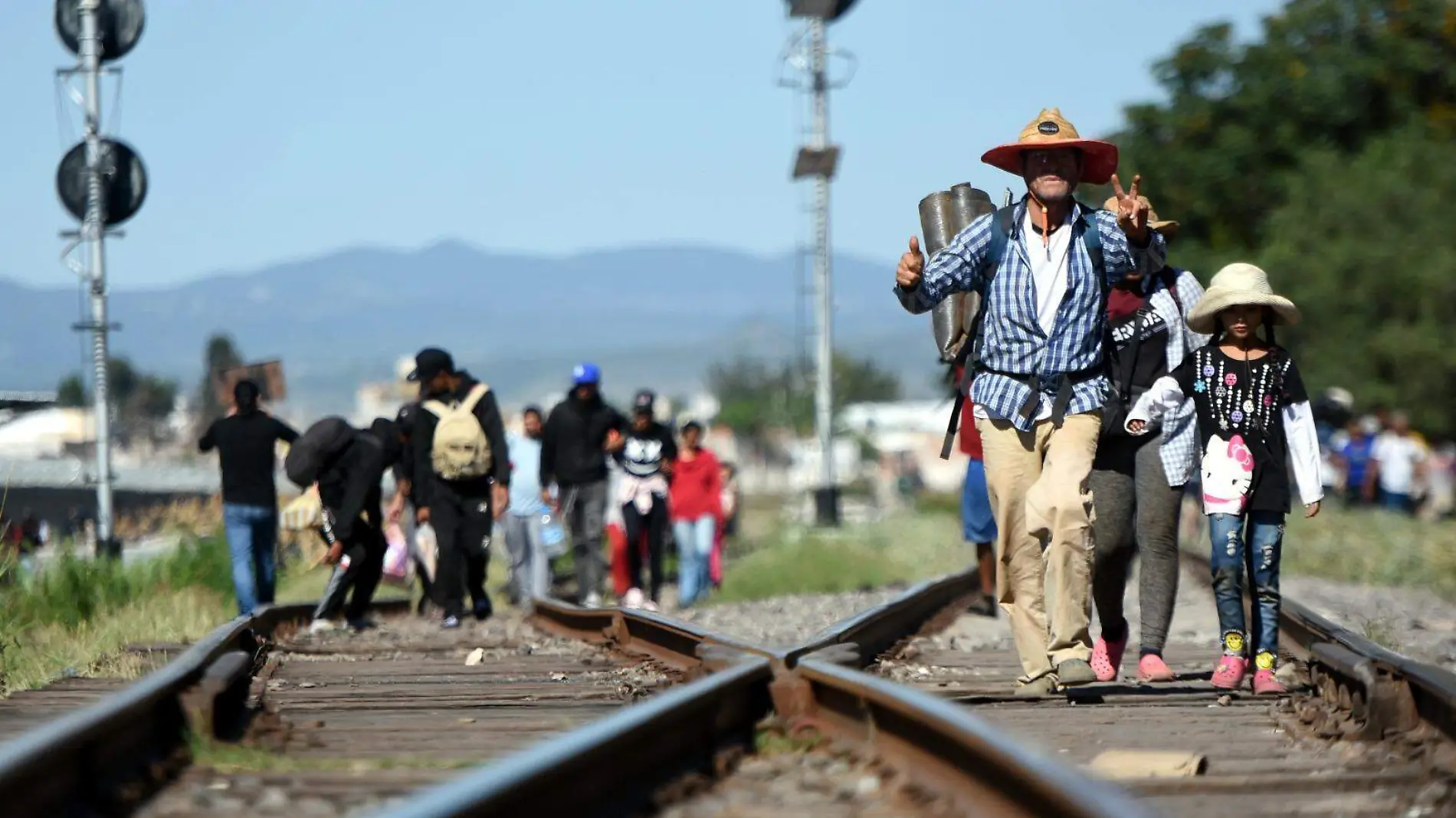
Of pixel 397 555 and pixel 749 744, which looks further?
pixel 397 555

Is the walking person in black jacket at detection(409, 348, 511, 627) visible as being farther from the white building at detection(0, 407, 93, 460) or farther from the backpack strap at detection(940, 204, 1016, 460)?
the backpack strap at detection(940, 204, 1016, 460)

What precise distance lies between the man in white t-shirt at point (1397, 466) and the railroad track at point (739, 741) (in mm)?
22616

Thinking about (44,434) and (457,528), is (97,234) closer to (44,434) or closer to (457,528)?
(457,528)

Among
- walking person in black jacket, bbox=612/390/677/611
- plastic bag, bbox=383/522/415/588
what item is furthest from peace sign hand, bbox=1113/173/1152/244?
plastic bag, bbox=383/522/415/588

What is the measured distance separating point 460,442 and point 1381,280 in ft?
118

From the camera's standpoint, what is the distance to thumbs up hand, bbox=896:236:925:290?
8.27 metres

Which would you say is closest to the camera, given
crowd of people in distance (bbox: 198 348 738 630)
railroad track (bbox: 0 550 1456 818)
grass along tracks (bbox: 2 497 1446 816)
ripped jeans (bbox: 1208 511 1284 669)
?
grass along tracks (bbox: 2 497 1446 816)

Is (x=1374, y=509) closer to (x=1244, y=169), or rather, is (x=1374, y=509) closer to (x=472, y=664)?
(x=472, y=664)

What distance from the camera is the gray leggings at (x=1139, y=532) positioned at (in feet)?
30.6

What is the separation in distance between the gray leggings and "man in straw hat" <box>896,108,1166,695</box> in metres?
0.92

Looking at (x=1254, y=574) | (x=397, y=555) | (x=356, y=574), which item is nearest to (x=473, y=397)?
(x=356, y=574)

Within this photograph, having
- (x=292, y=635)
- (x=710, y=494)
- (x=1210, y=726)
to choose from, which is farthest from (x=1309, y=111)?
(x=1210, y=726)

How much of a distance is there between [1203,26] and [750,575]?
4128cm

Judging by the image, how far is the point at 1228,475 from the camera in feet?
29.1
